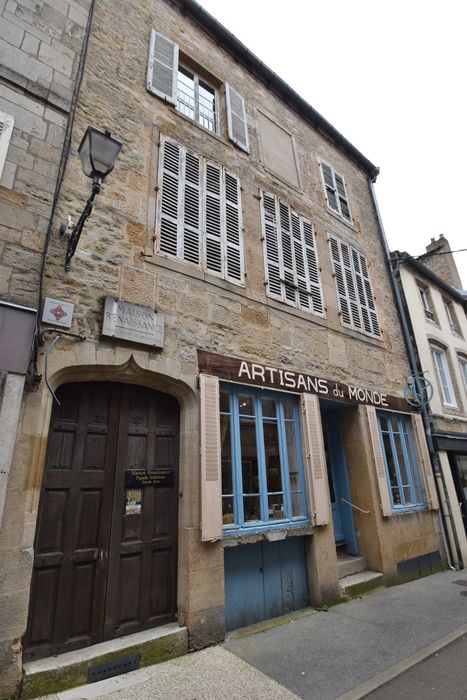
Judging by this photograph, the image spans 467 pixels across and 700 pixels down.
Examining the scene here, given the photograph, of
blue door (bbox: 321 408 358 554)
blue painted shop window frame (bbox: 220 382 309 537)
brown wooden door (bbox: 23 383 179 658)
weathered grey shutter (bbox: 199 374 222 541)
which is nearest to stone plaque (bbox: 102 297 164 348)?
brown wooden door (bbox: 23 383 179 658)

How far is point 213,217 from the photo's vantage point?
5.57 meters

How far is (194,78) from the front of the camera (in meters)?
6.95

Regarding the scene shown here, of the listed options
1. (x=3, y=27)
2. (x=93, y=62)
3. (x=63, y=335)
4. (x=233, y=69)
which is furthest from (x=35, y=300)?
(x=233, y=69)

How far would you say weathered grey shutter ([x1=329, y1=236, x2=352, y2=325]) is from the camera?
7.05 meters

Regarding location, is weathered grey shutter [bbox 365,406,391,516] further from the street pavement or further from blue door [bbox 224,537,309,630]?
blue door [bbox 224,537,309,630]

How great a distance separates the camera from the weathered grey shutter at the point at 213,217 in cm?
527

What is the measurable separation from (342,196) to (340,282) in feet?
8.97

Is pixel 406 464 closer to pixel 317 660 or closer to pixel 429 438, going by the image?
pixel 429 438

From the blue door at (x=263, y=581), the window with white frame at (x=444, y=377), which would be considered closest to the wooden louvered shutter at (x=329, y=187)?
the window with white frame at (x=444, y=377)

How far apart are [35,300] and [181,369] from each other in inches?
65.3

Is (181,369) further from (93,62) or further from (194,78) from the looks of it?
(194,78)

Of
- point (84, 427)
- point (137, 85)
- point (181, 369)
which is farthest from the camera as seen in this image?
point (137, 85)

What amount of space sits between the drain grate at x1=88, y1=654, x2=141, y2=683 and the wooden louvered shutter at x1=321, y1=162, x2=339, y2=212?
8382mm

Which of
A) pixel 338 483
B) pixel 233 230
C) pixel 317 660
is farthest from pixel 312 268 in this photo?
pixel 317 660
